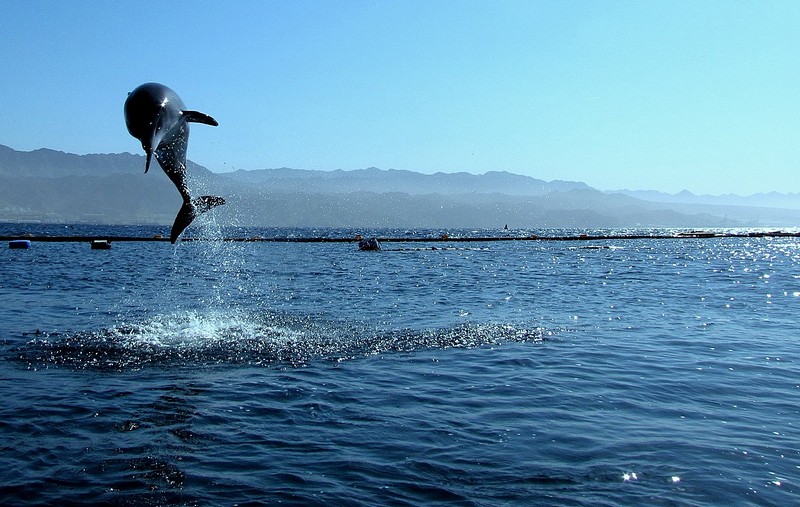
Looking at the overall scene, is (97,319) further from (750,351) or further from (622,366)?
(750,351)

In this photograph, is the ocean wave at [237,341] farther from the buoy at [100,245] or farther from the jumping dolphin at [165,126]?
the buoy at [100,245]

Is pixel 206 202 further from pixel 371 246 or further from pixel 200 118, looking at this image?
pixel 371 246

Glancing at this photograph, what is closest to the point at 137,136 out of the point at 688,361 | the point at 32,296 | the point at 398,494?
the point at 398,494

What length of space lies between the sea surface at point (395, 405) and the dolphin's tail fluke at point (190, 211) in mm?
3161

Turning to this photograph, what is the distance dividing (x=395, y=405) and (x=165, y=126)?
8.59 meters

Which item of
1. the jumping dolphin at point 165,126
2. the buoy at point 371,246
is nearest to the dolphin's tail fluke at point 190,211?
the jumping dolphin at point 165,126

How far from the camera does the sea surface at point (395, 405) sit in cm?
870

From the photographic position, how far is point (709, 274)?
51.5 m

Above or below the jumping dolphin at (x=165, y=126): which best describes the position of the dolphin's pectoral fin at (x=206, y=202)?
below

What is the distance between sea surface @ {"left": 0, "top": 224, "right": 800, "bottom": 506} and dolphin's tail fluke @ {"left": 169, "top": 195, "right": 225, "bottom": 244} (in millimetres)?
3161

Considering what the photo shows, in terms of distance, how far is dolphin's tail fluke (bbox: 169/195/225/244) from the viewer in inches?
742

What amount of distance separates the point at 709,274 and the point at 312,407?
47024 mm

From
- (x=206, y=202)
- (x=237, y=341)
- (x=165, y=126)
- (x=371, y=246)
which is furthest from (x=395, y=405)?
(x=371, y=246)

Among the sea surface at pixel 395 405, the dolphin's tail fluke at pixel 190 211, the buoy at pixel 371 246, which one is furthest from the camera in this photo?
the buoy at pixel 371 246
